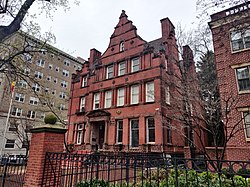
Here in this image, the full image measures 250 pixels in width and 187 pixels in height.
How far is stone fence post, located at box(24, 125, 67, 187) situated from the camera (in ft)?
16.2

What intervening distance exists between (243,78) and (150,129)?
835 cm

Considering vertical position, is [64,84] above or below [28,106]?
above

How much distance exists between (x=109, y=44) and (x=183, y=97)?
14.5 m

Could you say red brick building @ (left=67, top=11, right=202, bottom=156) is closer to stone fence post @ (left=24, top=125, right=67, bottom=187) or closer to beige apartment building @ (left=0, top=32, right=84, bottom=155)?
beige apartment building @ (left=0, top=32, right=84, bottom=155)

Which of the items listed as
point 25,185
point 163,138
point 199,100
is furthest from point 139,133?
point 25,185

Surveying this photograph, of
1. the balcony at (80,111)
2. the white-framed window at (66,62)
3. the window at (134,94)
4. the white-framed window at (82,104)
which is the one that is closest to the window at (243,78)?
the window at (134,94)

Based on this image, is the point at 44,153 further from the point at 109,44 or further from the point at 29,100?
the point at 29,100

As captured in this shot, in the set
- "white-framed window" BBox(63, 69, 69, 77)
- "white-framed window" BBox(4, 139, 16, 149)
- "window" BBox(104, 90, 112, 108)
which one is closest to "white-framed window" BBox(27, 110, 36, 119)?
"white-framed window" BBox(4, 139, 16, 149)

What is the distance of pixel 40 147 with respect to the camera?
5.12m

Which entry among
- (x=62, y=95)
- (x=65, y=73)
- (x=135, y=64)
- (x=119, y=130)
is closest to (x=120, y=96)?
(x=119, y=130)

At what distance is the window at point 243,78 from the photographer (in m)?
12.6

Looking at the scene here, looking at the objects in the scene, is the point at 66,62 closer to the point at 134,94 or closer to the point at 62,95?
the point at 62,95

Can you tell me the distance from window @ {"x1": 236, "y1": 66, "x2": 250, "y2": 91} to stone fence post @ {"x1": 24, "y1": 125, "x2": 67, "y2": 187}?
12.4 metres

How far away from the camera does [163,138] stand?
51.4ft
